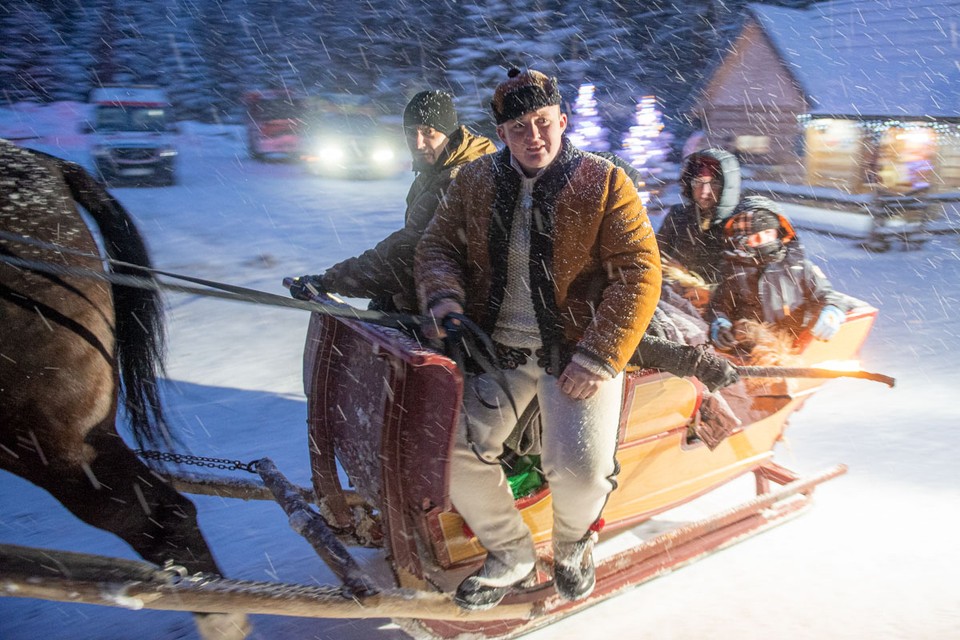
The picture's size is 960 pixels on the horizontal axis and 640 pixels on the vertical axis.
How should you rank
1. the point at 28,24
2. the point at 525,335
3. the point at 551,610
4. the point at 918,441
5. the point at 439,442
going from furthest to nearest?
the point at 28,24 → the point at 918,441 → the point at 551,610 → the point at 525,335 → the point at 439,442

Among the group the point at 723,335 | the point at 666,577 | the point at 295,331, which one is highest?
the point at 723,335

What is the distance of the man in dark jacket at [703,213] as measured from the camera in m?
3.93

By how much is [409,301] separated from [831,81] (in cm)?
1430

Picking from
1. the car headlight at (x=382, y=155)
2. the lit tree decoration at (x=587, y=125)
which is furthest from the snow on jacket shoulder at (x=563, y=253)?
the car headlight at (x=382, y=155)

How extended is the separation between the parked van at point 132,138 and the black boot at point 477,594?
13.5m

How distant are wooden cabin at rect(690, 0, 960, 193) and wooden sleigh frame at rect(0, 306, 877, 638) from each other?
10.9 meters

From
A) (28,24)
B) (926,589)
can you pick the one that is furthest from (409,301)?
(28,24)

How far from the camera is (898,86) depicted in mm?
13812

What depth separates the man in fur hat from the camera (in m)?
2.17

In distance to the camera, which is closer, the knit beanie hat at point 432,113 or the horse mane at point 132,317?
the horse mane at point 132,317

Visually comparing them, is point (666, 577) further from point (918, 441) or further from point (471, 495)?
point (918, 441)

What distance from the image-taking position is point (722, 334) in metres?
3.66

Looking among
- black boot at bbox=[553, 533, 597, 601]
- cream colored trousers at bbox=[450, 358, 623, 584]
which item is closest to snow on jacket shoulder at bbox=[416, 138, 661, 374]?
cream colored trousers at bbox=[450, 358, 623, 584]

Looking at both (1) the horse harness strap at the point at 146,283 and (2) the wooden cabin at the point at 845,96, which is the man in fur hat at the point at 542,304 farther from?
(2) the wooden cabin at the point at 845,96
